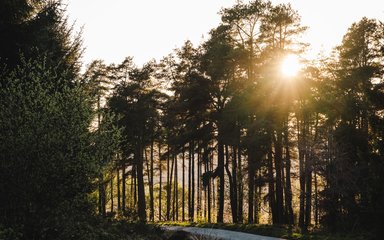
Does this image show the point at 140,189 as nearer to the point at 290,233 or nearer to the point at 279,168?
the point at 279,168

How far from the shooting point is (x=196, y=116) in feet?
107

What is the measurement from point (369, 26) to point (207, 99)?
13.9 metres

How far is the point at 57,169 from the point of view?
1026 cm

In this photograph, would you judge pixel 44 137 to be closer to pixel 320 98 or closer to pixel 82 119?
pixel 82 119

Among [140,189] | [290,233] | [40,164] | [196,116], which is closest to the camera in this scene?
[40,164]

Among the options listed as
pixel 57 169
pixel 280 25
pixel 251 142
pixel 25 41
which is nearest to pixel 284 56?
pixel 280 25

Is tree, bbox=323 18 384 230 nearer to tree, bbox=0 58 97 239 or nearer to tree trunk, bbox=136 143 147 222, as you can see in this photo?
tree, bbox=0 58 97 239

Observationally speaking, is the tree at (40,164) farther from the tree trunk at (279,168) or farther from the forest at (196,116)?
the tree trunk at (279,168)

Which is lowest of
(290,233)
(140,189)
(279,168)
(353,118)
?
(290,233)

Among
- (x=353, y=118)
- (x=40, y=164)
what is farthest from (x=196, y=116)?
(x=40, y=164)

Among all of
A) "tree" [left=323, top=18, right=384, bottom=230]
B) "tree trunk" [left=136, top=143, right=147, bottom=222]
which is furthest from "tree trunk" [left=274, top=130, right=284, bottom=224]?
"tree trunk" [left=136, top=143, right=147, bottom=222]

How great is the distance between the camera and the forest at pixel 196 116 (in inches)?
410

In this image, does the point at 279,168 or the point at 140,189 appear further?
the point at 140,189

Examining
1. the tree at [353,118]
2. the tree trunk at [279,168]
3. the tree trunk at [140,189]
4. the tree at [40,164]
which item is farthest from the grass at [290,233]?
the tree trunk at [140,189]
